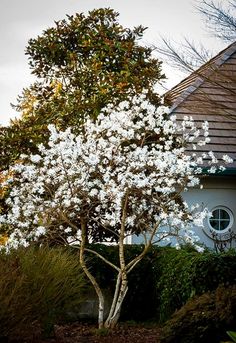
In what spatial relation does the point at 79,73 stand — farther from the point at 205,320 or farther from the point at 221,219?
the point at 205,320

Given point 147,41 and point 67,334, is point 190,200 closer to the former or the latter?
point 147,41

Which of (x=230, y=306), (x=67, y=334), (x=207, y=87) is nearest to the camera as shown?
(x=230, y=306)

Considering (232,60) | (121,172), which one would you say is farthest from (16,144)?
(232,60)

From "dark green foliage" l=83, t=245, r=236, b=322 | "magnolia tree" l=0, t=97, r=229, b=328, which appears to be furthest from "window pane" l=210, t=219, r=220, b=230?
"magnolia tree" l=0, t=97, r=229, b=328

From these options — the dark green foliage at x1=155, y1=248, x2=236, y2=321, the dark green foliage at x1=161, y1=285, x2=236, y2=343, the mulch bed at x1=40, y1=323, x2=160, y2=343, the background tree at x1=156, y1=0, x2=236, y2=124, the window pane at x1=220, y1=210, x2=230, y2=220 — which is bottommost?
the mulch bed at x1=40, y1=323, x2=160, y2=343

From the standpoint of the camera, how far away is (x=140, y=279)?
1230 centimetres

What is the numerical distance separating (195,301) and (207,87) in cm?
924

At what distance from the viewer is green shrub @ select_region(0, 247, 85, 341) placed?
25.4 ft

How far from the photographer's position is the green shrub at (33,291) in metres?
7.74

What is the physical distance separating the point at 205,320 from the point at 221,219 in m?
8.27

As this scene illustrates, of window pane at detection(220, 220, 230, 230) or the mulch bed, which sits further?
window pane at detection(220, 220, 230, 230)

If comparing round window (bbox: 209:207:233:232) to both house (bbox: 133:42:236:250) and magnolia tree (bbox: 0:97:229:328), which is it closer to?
house (bbox: 133:42:236:250)

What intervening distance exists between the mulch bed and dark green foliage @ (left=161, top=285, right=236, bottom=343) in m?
1.62

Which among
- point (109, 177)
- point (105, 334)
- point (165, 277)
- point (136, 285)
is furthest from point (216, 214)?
point (105, 334)
